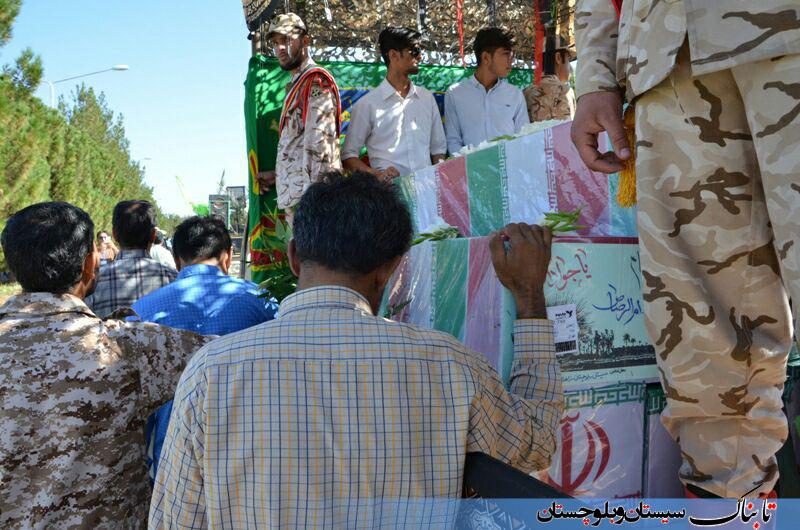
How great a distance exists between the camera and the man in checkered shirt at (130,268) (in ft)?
12.3

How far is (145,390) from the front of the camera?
2037mm

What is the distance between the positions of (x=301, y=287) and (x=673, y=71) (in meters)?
0.85

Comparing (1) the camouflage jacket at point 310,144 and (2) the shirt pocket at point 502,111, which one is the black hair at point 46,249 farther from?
(2) the shirt pocket at point 502,111

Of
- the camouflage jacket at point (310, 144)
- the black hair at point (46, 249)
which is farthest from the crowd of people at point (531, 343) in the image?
the camouflage jacket at point (310, 144)

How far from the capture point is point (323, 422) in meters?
1.26

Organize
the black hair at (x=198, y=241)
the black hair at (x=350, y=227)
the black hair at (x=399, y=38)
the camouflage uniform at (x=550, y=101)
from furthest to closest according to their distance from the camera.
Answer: the camouflage uniform at (x=550, y=101)
the black hair at (x=399, y=38)
the black hair at (x=198, y=241)
the black hair at (x=350, y=227)

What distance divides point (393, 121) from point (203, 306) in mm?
2553

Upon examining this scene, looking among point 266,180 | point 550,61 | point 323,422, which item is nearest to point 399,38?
point 266,180

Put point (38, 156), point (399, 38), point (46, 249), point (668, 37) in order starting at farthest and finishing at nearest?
1. point (38, 156)
2. point (399, 38)
3. point (46, 249)
4. point (668, 37)

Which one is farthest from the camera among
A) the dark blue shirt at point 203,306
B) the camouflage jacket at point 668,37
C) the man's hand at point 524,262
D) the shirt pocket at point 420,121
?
the shirt pocket at point 420,121

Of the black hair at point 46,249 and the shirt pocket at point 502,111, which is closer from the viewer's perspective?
the black hair at point 46,249

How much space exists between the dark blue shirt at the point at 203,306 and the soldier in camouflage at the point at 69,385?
58 centimetres

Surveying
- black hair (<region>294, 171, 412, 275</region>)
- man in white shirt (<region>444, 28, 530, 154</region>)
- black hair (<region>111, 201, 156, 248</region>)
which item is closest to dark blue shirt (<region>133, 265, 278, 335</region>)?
black hair (<region>111, 201, 156, 248</region>)

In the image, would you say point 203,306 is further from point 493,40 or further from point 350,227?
point 493,40
